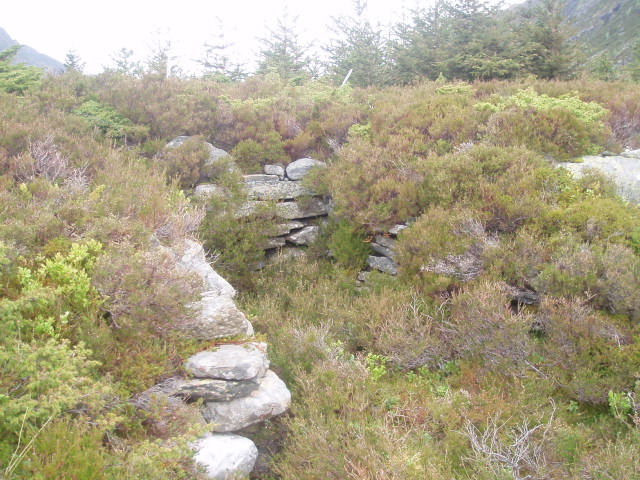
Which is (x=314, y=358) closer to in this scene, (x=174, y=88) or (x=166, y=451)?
(x=166, y=451)

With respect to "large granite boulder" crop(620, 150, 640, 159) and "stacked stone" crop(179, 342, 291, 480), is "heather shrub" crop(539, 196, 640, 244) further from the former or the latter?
"stacked stone" crop(179, 342, 291, 480)

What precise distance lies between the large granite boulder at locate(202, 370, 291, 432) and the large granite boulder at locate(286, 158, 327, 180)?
5.58 meters

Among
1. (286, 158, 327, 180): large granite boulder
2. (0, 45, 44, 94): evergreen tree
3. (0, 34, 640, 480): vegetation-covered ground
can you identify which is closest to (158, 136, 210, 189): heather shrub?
(0, 34, 640, 480): vegetation-covered ground

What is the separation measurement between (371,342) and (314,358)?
0.90 m

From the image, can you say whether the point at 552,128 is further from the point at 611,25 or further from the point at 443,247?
the point at 611,25

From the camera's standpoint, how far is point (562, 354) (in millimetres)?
4398

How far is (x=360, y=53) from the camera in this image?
16.9 m

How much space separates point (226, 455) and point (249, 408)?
51 cm

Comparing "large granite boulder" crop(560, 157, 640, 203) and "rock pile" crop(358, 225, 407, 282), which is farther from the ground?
"large granite boulder" crop(560, 157, 640, 203)

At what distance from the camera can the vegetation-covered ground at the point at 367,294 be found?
3172mm

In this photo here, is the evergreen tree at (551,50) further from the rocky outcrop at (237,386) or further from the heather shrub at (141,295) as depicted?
the heather shrub at (141,295)

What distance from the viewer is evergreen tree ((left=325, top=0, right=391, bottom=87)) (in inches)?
635

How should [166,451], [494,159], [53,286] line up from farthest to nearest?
[494,159] → [53,286] → [166,451]

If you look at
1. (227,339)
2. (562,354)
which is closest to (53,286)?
(227,339)
